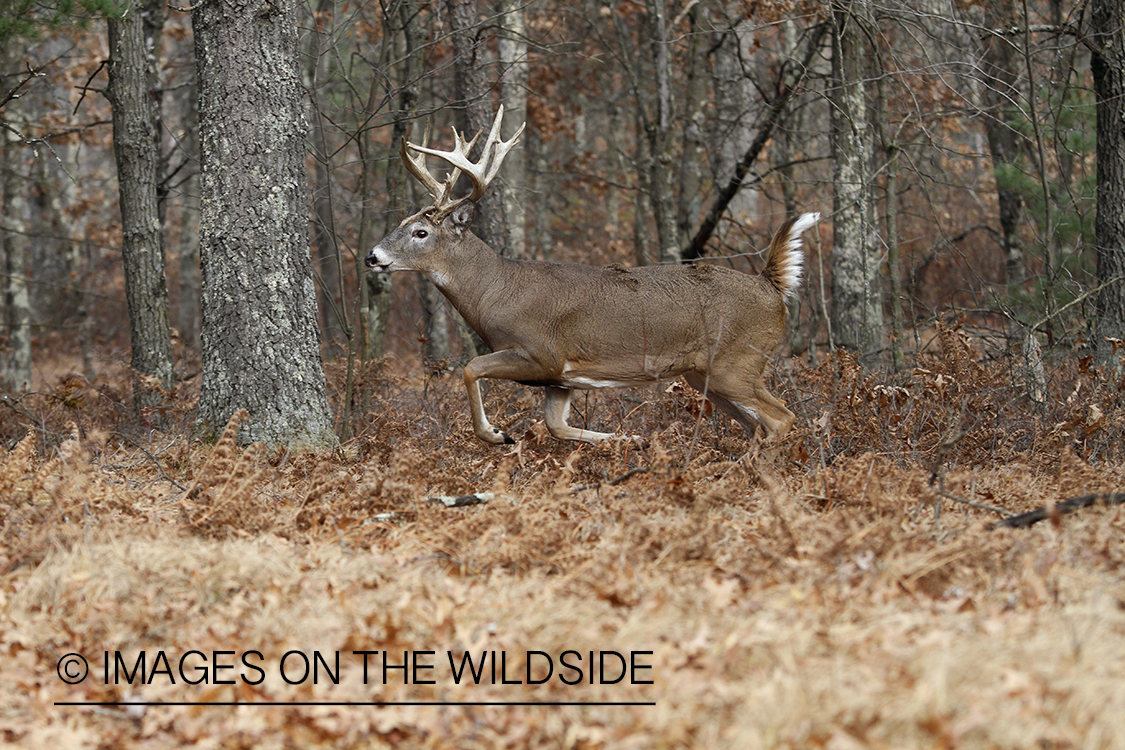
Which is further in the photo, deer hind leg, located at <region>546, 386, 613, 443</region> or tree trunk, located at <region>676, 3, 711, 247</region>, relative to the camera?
tree trunk, located at <region>676, 3, 711, 247</region>

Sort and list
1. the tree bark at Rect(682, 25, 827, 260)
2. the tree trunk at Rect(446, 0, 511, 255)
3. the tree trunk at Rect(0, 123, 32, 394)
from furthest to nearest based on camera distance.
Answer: the tree trunk at Rect(0, 123, 32, 394)
the tree bark at Rect(682, 25, 827, 260)
the tree trunk at Rect(446, 0, 511, 255)

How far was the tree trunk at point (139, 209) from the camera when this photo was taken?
30.6 feet

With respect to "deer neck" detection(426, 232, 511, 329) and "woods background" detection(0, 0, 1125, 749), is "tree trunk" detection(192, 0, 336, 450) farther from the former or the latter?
"deer neck" detection(426, 232, 511, 329)

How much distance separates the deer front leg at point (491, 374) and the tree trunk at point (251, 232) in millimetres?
1140

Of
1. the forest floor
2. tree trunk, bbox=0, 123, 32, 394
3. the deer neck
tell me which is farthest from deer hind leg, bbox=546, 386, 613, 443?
tree trunk, bbox=0, 123, 32, 394

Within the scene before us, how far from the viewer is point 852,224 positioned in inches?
394

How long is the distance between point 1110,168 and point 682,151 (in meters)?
6.49

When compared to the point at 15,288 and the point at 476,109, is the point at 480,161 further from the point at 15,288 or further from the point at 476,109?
the point at 15,288

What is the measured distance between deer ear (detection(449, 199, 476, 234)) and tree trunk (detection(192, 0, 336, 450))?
1231mm

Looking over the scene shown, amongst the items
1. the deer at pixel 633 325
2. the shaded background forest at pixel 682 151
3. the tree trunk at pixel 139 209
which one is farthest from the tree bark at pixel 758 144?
the tree trunk at pixel 139 209

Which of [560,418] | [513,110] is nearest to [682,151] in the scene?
[513,110]

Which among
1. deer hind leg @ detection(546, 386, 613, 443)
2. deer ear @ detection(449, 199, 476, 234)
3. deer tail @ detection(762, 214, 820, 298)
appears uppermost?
deer ear @ detection(449, 199, 476, 234)

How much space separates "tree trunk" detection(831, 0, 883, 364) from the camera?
31.6 ft

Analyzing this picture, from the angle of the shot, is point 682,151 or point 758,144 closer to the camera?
point 758,144
